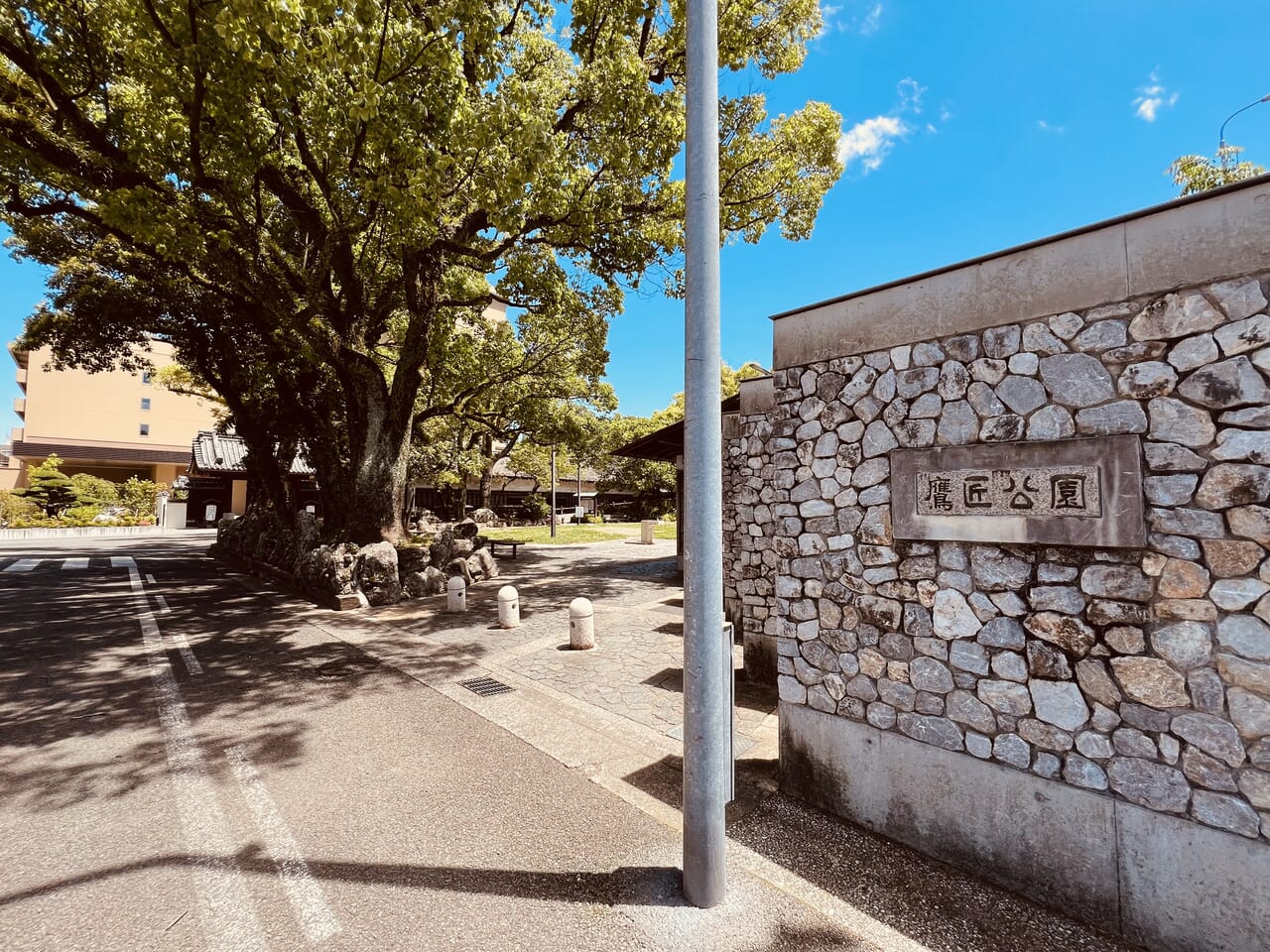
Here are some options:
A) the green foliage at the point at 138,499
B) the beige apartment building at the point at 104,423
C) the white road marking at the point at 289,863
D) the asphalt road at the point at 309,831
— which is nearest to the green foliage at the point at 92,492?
the green foliage at the point at 138,499

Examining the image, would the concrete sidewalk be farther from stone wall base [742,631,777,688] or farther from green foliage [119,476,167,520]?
green foliage [119,476,167,520]

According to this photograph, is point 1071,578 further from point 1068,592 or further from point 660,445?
point 660,445

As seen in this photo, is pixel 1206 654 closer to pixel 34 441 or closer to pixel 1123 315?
pixel 1123 315

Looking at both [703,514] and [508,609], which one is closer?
[703,514]

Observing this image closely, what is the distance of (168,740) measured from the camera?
5102 millimetres

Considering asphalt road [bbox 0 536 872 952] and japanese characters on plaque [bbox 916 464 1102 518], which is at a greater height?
japanese characters on plaque [bbox 916 464 1102 518]

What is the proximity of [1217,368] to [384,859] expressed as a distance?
5.55 meters

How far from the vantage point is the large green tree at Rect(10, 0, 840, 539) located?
734 cm

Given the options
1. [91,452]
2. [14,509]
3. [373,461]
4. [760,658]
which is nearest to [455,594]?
[373,461]

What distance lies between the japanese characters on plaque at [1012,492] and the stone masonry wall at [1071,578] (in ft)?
0.72

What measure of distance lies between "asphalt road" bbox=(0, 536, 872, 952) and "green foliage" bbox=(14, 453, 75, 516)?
113ft

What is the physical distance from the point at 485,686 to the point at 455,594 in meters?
4.62

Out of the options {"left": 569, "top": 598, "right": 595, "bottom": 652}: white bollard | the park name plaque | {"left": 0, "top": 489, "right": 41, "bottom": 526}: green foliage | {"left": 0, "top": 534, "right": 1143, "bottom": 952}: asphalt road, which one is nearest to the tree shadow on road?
{"left": 0, "top": 534, "right": 1143, "bottom": 952}: asphalt road

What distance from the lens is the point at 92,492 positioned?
31547mm
